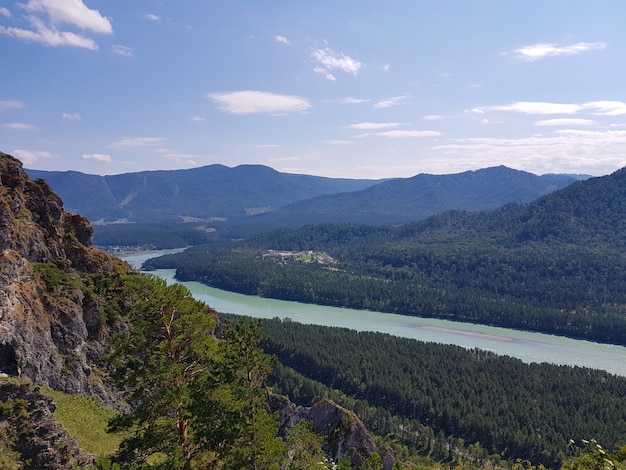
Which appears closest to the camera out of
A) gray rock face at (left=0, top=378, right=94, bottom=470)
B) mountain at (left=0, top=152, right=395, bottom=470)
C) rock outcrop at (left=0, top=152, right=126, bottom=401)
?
mountain at (left=0, top=152, right=395, bottom=470)

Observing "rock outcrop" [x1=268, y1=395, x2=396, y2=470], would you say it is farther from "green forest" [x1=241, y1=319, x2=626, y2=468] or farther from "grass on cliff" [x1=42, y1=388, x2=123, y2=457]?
"green forest" [x1=241, y1=319, x2=626, y2=468]

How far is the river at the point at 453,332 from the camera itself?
116 meters

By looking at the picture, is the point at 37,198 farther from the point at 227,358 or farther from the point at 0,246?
the point at 227,358

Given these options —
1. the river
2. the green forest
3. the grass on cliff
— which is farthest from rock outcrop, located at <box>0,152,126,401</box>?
the river

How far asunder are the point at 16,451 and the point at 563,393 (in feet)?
280

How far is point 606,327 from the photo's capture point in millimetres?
130625

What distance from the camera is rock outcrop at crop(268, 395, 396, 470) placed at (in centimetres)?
4691

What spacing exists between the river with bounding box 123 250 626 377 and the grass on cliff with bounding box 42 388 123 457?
6933cm

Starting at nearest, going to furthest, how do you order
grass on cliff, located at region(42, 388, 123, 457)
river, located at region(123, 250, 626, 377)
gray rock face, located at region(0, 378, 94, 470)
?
gray rock face, located at region(0, 378, 94, 470), grass on cliff, located at region(42, 388, 123, 457), river, located at region(123, 250, 626, 377)

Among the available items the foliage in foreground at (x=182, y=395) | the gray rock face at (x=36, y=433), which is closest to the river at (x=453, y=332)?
the gray rock face at (x=36, y=433)

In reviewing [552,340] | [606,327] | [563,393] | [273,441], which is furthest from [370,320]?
[273,441]

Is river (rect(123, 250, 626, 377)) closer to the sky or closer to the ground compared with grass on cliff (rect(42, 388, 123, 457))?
closer to the ground

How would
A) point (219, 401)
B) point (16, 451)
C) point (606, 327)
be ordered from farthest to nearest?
1. point (606, 327)
2. point (16, 451)
3. point (219, 401)

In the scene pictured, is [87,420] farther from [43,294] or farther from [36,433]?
[43,294]
